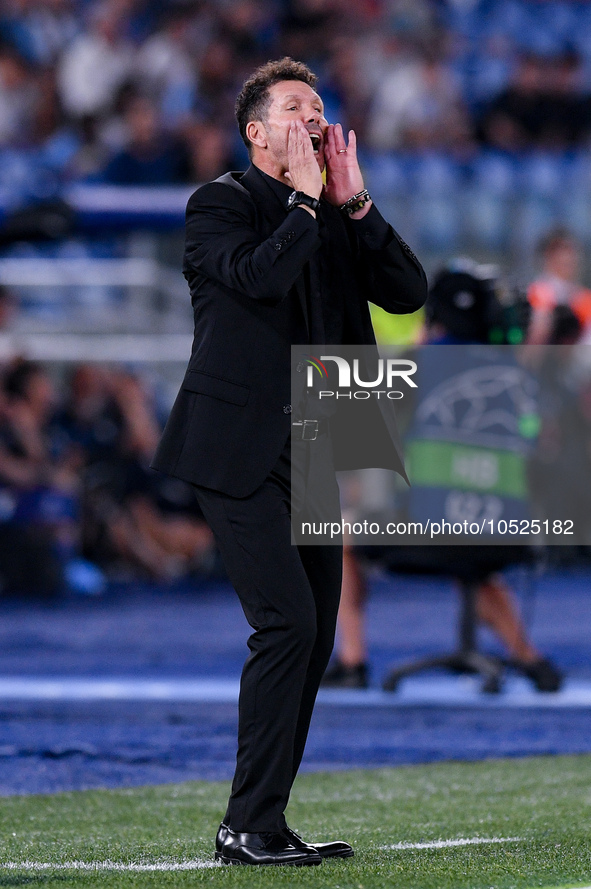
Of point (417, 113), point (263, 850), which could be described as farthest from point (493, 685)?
point (417, 113)

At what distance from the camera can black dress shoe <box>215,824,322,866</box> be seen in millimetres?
3289

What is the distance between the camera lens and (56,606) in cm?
998

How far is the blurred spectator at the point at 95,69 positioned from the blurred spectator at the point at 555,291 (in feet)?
17.0

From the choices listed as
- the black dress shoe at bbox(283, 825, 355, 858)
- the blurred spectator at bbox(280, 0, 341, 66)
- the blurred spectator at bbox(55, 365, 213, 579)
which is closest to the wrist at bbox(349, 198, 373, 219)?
the black dress shoe at bbox(283, 825, 355, 858)

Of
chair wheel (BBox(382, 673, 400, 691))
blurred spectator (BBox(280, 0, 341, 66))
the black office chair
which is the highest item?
blurred spectator (BBox(280, 0, 341, 66))

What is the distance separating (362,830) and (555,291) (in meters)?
6.02

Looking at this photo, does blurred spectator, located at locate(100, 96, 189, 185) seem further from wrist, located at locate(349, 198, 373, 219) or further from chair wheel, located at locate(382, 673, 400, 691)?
wrist, located at locate(349, 198, 373, 219)

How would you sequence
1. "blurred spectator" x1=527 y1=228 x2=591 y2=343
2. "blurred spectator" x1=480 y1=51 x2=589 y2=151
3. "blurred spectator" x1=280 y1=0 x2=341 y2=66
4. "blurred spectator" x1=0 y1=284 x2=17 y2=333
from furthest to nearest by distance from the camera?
"blurred spectator" x1=280 y1=0 x2=341 y2=66 → "blurred spectator" x1=480 y1=51 x2=589 y2=151 → "blurred spectator" x1=0 y1=284 x2=17 y2=333 → "blurred spectator" x1=527 y1=228 x2=591 y2=343

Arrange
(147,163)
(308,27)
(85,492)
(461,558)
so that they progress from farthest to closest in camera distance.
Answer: (308,27)
(147,163)
(85,492)
(461,558)

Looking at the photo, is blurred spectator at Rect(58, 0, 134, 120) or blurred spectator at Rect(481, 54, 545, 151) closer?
blurred spectator at Rect(58, 0, 134, 120)

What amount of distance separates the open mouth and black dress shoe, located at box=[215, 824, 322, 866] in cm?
167

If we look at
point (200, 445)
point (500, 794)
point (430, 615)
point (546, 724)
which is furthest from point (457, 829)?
point (430, 615)

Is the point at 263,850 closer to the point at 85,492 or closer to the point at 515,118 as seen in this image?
the point at 85,492

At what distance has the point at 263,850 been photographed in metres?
3.30
